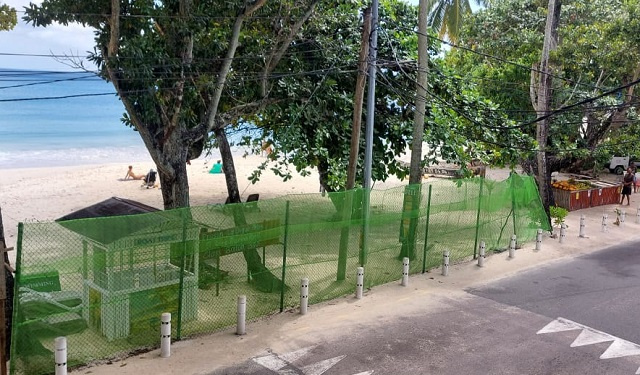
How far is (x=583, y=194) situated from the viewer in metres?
24.4

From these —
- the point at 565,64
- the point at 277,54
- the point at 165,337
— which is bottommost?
the point at 165,337

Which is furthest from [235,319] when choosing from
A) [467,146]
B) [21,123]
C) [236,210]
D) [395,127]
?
[21,123]

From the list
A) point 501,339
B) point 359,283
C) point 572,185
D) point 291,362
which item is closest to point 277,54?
point 359,283

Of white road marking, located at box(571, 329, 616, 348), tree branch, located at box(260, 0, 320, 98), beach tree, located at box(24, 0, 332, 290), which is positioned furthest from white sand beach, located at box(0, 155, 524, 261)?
white road marking, located at box(571, 329, 616, 348)

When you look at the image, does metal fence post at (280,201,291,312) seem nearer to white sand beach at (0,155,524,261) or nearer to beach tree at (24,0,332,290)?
beach tree at (24,0,332,290)

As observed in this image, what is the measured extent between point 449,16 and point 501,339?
18933 millimetres

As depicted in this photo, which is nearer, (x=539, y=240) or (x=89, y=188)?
(x=539, y=240)

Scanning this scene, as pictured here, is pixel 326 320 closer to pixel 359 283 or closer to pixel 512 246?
pixel 359 283

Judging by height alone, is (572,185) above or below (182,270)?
above

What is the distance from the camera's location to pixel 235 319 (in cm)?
1008

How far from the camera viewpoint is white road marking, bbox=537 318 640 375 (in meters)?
9.46

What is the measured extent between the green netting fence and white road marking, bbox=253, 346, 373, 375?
1498mm

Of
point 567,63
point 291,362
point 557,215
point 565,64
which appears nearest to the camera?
point 291,362

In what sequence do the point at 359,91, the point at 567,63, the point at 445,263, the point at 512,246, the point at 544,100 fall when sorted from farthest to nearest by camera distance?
the point at 567,63
the point at 544,100
the point at 512,246
the point at 445,263
the point at 359,91
